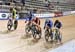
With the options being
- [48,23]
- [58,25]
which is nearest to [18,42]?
[48,23]

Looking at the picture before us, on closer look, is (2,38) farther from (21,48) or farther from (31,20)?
(31,20)

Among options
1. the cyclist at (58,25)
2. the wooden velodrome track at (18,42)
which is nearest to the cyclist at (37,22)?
the wooden velodrome track at (18,42)

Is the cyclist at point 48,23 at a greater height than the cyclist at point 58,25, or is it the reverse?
the cyclist at point 48,23

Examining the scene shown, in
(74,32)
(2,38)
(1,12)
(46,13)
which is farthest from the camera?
(74,32)

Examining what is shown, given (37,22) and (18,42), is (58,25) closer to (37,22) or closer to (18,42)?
(37,22)

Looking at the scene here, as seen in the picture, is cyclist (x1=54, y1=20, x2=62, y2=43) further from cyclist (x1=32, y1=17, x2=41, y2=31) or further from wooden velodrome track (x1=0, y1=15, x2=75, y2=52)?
cyclist (x1=32, y1=17, x2=41, y2=31)

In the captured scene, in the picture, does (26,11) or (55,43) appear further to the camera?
(55,43)

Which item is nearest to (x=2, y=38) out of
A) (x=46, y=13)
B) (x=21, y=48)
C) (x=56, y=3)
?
(x=21, y=48)

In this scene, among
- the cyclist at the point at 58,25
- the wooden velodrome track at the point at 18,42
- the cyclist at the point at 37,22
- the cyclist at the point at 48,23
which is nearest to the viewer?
the wooden velodrome track at the point at 18,42

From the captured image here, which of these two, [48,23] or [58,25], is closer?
[48,23]

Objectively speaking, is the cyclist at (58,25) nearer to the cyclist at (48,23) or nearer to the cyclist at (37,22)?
the cyclist at (48,23)

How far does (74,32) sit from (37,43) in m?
1.38

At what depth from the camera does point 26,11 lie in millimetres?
3658

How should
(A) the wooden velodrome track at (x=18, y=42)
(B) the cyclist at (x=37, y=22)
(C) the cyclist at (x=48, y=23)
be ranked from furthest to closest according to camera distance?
(C) the cyclist at (x=48, y=23), (B) the cyclist at (x=37, y=22), (A) the wooden velodrome track at (x=18, y=42)
